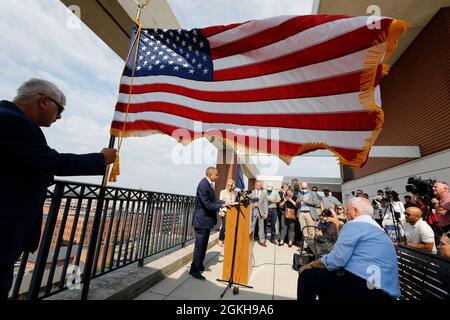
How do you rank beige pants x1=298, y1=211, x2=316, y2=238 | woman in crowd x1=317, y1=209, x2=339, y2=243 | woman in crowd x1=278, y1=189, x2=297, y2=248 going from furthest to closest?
woman in crowd x1=278, y1=189, x2=297, y2=248
beige pants x1=298, y1=211, x2=316, y2=238
woman in crowd x1=317, y1=209, x2=339, y2=243

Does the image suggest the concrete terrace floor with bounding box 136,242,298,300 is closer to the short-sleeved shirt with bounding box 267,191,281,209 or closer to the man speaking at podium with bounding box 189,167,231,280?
the man speaking at podium with bounding box 189,167,231,280

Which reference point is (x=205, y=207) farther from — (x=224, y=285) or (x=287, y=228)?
(x=287, y=228)

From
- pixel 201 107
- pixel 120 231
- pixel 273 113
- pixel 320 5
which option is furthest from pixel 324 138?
pixel 320 5

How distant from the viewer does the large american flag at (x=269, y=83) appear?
1917 millimetres

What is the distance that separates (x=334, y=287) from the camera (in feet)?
6.85

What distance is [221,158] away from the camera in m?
12.1

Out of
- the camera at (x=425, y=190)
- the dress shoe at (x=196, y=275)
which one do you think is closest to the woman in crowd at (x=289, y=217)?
the camera at (x=425, y=190)

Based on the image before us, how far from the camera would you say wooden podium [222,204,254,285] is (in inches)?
143

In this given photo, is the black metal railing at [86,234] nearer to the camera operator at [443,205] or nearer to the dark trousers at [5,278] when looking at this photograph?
the dark trousers at [5,278]

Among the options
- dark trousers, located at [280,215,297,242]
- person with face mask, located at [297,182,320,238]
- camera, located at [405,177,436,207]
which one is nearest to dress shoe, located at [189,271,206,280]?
person with face mask, located at [297,182,320,238]

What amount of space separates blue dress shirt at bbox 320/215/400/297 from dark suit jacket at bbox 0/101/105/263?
2338 mm

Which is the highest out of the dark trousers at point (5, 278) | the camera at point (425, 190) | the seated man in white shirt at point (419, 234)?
the camera at point (425, 190)

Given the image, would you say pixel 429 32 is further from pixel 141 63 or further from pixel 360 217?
pixel 141 63

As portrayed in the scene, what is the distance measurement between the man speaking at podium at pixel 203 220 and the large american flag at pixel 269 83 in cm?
173
